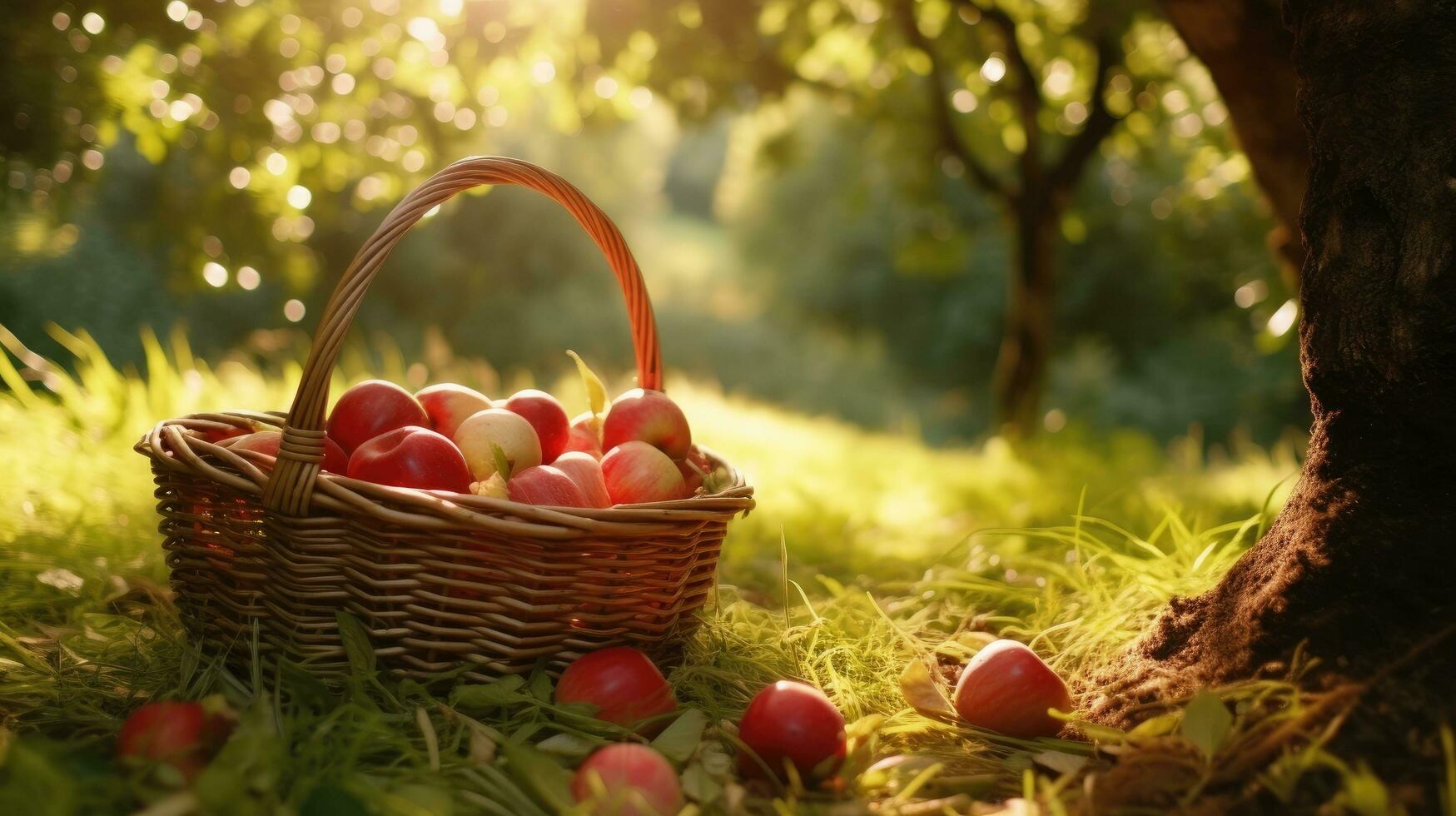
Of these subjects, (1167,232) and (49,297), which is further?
(49,297)

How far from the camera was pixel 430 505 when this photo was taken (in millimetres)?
1333

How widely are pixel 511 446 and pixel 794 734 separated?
2.52 ft

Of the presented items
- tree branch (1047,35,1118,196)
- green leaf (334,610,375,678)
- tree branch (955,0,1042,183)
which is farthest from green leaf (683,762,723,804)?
tree branch (1047,35,1118,196)

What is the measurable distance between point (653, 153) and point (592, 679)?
19.5 meters

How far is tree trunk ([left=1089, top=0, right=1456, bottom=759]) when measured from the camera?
1.25 meters

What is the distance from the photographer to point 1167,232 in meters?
6.15

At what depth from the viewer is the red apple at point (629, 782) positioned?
114 centimetres

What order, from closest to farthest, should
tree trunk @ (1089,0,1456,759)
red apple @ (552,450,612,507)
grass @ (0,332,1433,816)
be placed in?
grass @ (0,332,1433,816) → tree trunk @ (1089,0,1456,759) → red apple @ (552,450,612,507)

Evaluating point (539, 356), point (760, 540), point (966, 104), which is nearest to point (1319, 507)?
point (760, 540)

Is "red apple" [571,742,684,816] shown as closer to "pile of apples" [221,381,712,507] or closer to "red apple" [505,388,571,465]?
"pile of apples" [221,381,712,507]

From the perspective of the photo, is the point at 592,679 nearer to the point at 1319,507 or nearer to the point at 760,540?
the point at 1319,507

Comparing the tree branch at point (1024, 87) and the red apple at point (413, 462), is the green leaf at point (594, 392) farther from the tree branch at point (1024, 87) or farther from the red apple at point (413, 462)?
the tree branch at point (1024, 87)

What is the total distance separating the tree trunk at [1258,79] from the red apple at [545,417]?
1788 mm

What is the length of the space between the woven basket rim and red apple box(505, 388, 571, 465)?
47cm
